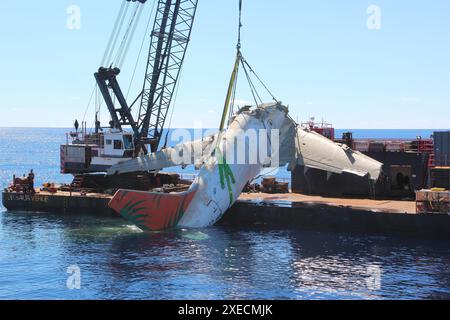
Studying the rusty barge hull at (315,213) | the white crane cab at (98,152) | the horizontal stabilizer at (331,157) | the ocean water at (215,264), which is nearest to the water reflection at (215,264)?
the ocean water at (215,264)

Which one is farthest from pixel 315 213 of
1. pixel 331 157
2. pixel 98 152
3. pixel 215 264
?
pixel 98 152

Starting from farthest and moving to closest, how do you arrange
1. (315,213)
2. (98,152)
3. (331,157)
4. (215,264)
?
(98,152)
(331,157)
(315,213)
(215,264)

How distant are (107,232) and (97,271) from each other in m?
15.6

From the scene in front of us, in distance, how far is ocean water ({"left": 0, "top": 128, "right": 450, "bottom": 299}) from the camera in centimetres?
3881

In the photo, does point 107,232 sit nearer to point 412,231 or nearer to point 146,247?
point 146,247

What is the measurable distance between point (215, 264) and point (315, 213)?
18.5m

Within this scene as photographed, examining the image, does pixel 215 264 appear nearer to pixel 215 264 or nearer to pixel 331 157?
pixel 215 264

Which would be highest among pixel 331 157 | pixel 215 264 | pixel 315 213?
pixel 331 157

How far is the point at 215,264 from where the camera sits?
45.3 metres

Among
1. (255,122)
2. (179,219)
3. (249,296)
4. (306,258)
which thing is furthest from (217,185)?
(249,296)

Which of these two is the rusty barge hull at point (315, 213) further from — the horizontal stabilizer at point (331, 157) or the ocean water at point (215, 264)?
the horizontal stabilizer at point (331, 157)

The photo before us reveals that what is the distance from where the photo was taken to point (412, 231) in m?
56.3

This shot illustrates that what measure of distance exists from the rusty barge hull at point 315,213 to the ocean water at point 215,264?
5.74ft

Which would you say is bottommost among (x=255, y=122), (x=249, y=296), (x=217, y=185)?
(x=249, y=296)
